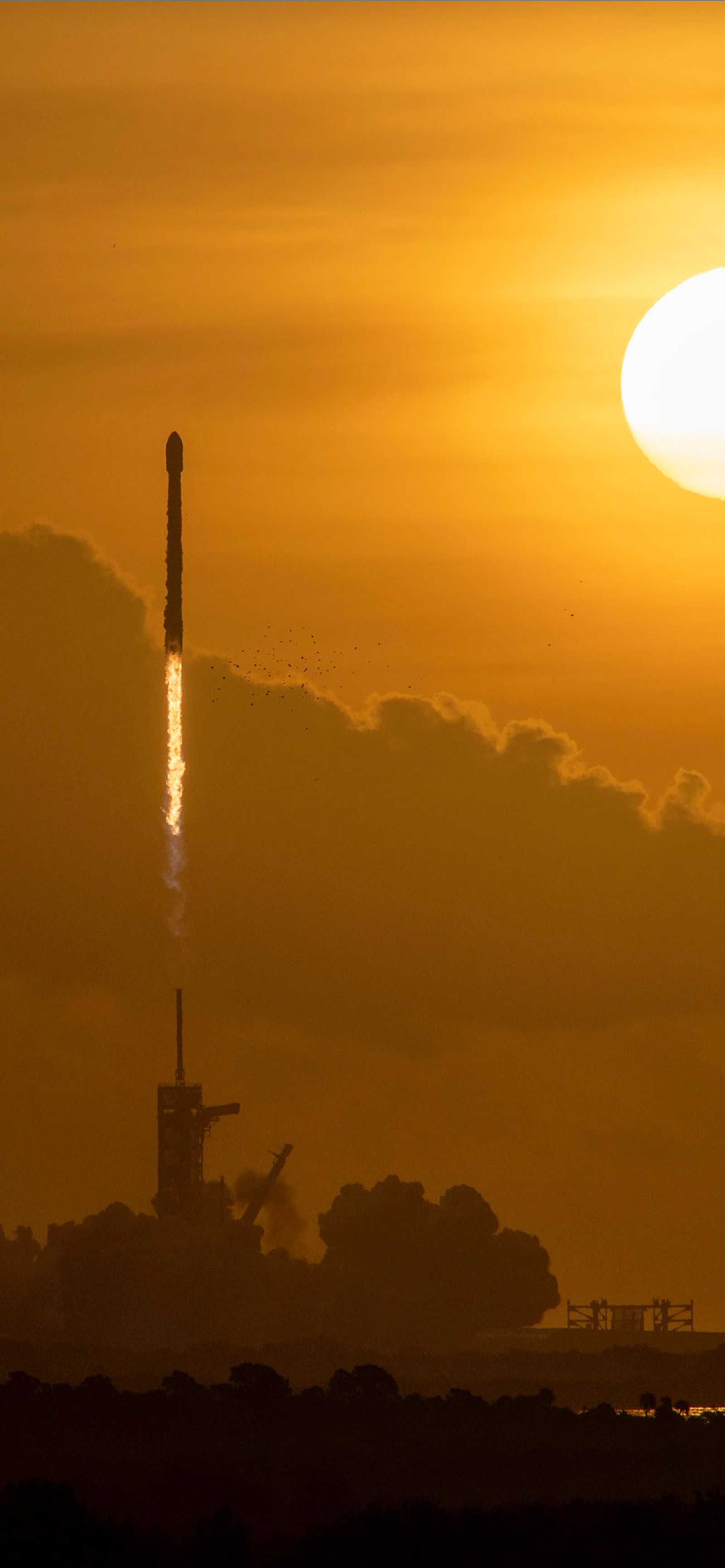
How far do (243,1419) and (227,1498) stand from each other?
110 feet

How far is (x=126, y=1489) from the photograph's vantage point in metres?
169

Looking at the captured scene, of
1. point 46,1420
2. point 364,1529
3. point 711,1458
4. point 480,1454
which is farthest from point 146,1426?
point 364,1529

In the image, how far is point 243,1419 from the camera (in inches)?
7869

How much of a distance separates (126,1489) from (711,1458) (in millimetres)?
44863

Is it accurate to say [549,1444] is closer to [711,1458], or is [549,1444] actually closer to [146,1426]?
[711,1458]

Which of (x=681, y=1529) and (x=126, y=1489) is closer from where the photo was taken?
(x=681, y=1529)

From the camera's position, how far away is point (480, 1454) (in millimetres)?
188500

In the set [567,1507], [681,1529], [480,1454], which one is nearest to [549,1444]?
[480,1454]

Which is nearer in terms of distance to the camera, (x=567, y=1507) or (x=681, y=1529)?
(x=681, y=1529)

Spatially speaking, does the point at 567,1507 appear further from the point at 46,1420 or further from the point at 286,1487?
the point at 46,1420

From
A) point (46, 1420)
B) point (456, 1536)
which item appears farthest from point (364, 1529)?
point (46, 1420)

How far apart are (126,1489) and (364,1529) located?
26.0 metres

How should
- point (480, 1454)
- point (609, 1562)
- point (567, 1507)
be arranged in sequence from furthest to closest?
point (480, 1454)
point (567, 1507)
point (609, 1562)

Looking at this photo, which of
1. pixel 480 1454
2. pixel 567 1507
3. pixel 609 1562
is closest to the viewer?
pixel 609 1562
